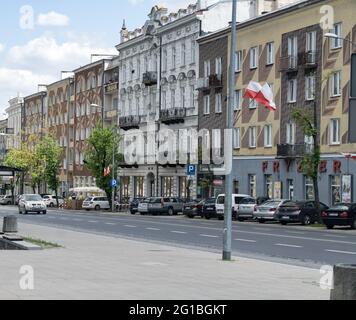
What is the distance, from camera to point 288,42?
55906mm

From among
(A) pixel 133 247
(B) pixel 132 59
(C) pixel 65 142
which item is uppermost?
(B) pixel 132 59

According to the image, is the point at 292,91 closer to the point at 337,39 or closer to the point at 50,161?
the point at 337,39

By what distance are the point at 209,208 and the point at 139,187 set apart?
94.9 feet

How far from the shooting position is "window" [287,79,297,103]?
55.2 meters

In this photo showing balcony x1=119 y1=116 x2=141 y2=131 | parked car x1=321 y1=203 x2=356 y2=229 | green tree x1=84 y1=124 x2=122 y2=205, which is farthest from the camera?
balcony x1=119 y1=116 x2=141 y2=131

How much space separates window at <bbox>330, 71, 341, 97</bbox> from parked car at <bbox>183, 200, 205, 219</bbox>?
11774 millimetres

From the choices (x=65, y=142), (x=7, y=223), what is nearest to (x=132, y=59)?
(x=65, y=142)

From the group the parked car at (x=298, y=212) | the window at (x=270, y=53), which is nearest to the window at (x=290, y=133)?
the window at (x=270, y=53)

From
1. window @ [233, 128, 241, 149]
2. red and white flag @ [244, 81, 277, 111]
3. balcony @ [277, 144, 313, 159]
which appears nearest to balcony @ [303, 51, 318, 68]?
balcony @ [277, 144, 313, 159]

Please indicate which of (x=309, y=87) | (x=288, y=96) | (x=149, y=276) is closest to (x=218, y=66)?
(x=288, y=96)

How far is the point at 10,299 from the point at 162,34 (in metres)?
67.4

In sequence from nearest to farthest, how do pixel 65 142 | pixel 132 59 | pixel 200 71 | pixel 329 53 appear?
pixel 329 53
pixel 200 71
pixel 132 59
pixel 65 142

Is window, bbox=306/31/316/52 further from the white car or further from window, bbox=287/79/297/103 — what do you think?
the white car
